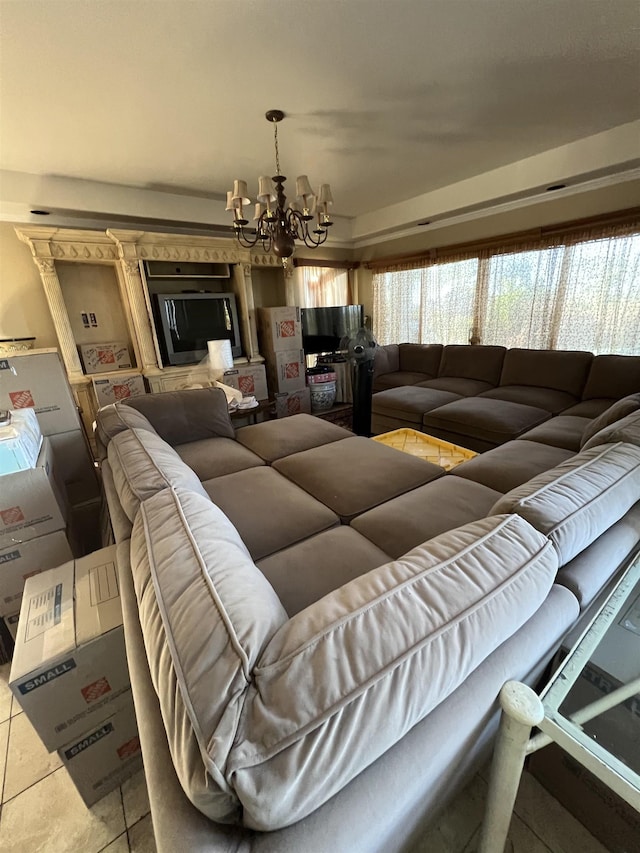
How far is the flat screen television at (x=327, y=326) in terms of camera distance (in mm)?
4762

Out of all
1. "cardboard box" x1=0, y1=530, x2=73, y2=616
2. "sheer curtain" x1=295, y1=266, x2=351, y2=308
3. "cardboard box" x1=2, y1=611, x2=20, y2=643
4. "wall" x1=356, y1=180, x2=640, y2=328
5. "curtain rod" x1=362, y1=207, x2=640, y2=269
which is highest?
"wall" x1=356, y1=180, x2=640, y2=328

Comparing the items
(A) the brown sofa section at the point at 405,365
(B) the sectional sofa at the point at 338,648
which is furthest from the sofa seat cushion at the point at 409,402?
(B) the sectional sofa at the point at 338,648

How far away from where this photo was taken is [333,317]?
191 inches

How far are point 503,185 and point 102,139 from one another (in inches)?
127

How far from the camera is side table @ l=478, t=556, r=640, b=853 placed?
604 millimetres

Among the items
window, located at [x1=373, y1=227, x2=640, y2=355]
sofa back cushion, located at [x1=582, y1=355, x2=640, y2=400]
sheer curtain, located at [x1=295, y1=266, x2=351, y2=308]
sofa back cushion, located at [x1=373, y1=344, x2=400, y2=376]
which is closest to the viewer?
sofa back cushion, located at [x1=582, y1=355, x2=640, y2=400]

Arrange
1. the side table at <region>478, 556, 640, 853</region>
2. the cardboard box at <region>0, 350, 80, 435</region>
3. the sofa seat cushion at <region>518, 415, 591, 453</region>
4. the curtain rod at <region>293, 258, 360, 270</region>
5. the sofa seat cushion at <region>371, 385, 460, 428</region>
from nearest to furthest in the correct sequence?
1. the side table at <region>478, 556, 640, 853</region>
2. the cardboard box at <region>0, 350, 80, 435</region>
3. the sofa seat cushion at <region>518, 415, 591, 453</region>
4. the sofa seat cushion at <region>371, 385, 460, 428</region>
5. the curtain rod at <region>293, 258, 360, 270</region>

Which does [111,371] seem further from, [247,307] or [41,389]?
[41,389]

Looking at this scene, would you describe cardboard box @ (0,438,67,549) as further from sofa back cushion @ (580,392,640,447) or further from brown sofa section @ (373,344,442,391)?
brown sofa section @ (373,344,442,391)

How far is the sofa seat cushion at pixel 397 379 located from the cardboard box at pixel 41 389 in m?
3.00

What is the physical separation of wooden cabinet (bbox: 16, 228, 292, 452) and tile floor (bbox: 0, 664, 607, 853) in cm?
280

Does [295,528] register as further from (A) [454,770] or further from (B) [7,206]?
(B) [7,206]

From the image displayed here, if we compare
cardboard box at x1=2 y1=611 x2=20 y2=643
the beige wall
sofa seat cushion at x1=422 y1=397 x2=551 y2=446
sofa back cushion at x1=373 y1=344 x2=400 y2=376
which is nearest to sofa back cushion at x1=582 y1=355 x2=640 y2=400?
sofa seat cushion at x1=422 y1=397 x2=551 y2=446

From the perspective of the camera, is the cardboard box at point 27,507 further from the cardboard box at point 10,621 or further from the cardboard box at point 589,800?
the cardboard box at point 589,800
